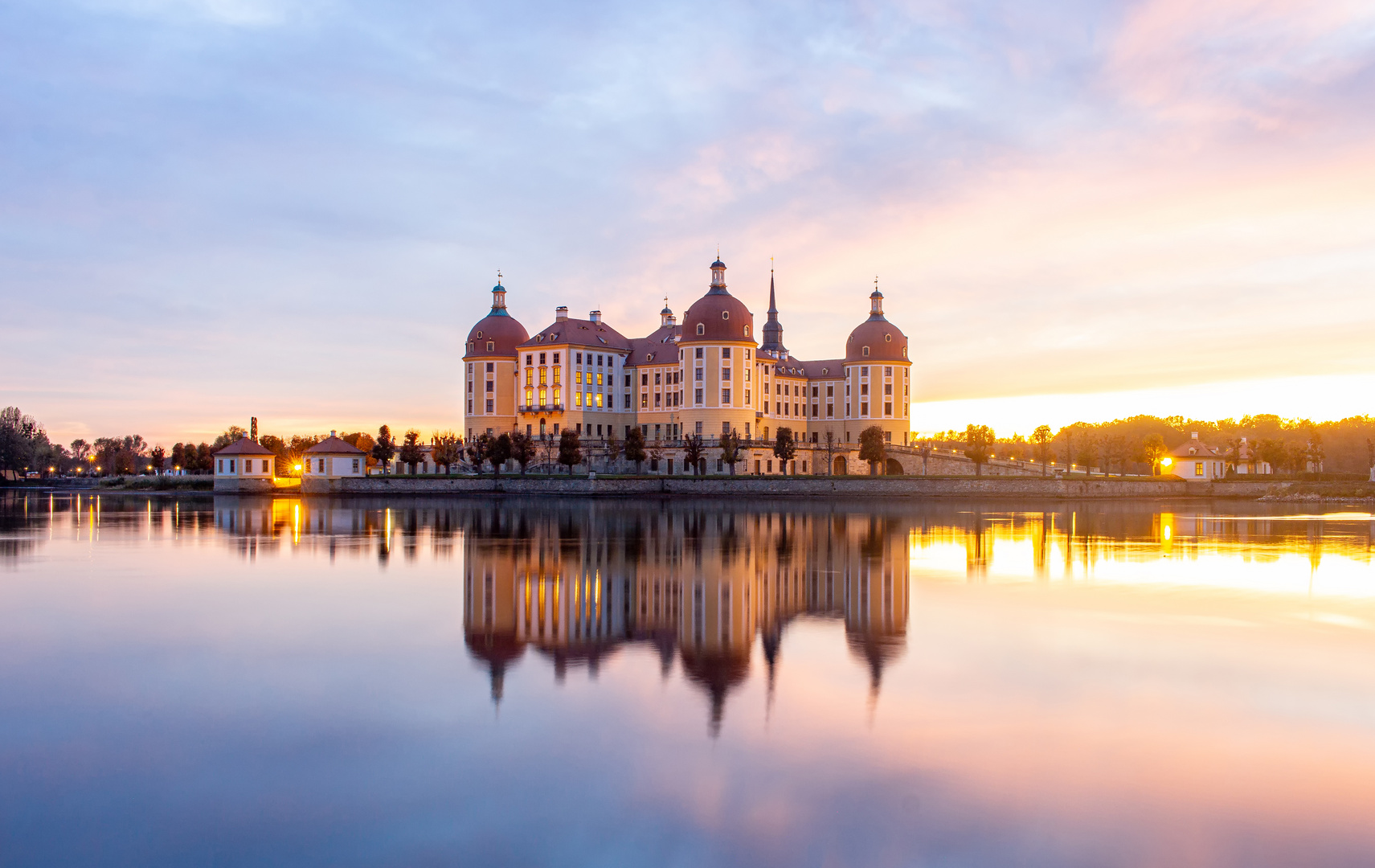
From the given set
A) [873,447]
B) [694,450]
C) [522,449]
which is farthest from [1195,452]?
[522,449]

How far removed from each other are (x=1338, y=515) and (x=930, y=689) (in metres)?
55.5

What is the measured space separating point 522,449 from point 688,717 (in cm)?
7519

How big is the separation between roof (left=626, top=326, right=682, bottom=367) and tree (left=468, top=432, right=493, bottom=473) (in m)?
16.5

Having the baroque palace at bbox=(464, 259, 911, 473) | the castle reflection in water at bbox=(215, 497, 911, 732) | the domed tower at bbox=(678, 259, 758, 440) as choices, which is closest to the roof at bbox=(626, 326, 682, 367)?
the baroque palace at bbox=(464, 259, 911, 473)

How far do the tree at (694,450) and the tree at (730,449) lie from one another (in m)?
1.80

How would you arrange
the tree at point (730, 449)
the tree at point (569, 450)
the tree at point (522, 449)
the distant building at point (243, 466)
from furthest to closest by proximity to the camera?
the distant building at point (243, 466) < the tree at point (522, 449) < the tree at point (730, 449) < the tree at point (569, 450)

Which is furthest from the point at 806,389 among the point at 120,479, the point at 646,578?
the point at 646,578

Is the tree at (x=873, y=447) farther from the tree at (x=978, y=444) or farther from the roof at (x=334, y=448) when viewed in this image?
the roof at (x=334, y=448)

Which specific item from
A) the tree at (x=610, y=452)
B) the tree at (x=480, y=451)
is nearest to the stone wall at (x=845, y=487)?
the tree at (x=480, y=451)

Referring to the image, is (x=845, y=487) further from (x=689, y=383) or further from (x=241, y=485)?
(x=241, y=485)

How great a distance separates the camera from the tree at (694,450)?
276 ft

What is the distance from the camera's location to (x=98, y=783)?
9516 mm

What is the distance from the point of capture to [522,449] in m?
85.6

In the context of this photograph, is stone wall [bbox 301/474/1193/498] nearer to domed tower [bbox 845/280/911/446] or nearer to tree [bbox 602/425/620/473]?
tree [bbox 602/425/620/473]
